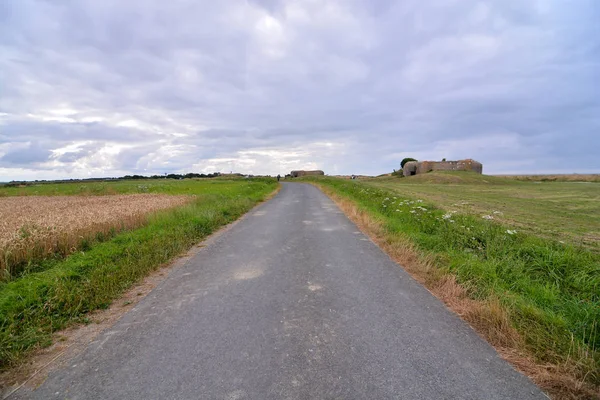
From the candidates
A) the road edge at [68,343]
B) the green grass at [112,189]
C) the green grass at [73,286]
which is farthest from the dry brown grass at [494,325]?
the green grass at [112,189]

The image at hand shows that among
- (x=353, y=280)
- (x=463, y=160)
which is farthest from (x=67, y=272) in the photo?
(x=463, y=160)

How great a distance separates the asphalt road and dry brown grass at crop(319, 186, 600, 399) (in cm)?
16

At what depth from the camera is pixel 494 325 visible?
144 inches

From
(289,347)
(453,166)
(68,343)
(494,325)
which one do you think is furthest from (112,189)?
(453,166)

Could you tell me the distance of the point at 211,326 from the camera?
147 inches

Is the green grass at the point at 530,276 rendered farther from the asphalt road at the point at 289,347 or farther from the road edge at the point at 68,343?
the road edge at the point at 68,343

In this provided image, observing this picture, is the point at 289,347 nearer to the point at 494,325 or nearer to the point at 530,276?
the point at 494,325

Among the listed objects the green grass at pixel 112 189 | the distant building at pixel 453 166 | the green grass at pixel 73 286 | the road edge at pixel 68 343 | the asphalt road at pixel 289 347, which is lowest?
the road edge at pixel 68 343

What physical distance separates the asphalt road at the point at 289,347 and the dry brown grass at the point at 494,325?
0.51ft

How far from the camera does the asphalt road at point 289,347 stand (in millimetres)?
2623

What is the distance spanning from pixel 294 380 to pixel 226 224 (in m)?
9.85

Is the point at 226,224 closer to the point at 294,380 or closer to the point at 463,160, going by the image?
the point at 294,380

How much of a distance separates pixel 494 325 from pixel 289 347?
2.75 metres

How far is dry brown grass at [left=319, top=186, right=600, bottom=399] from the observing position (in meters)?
2.62
